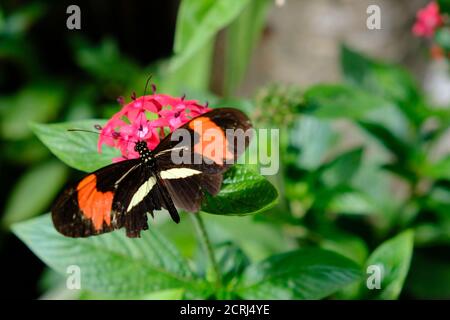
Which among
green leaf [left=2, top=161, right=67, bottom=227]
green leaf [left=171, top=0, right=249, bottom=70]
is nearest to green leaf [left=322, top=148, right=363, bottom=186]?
green leaf [left=171, top=0, right=249, bottom=70]

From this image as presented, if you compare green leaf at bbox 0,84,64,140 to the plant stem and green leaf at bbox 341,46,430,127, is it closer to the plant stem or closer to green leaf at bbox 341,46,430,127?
green leaf at bbox 341,46,430,127

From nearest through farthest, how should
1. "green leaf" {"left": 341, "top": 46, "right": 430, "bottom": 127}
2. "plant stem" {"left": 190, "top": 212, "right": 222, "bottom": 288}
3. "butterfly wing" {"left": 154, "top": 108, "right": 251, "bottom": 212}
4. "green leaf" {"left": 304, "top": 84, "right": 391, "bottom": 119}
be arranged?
1. "butterfly wing" {"left": 154, "top": 108, "right": 251, "bottom": 212}
2. "plant stem" {"left": 190, "top": 212, "right": 222, "bottom": 288}
3. "green leaf" {"left": 304, "top": 84, "right": 391, "bottom": 119}
4. "green leaf" {"left": 341, "top": 46, "right": 430, "bottom": 127}

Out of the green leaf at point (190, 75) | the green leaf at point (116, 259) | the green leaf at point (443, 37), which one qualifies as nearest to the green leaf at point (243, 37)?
the green leaf at point (190, 75)

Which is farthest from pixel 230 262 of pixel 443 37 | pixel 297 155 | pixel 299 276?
pixel 443 37

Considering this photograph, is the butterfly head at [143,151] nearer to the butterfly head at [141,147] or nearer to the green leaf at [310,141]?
the butterfly head at [141,147]

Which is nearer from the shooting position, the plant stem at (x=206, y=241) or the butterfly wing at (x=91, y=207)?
the butterfly wing at (x=91, y=207)

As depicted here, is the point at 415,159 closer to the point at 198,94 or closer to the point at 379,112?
the point at 379,112

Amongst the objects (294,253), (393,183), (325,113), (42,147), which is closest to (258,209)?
(294,253)
